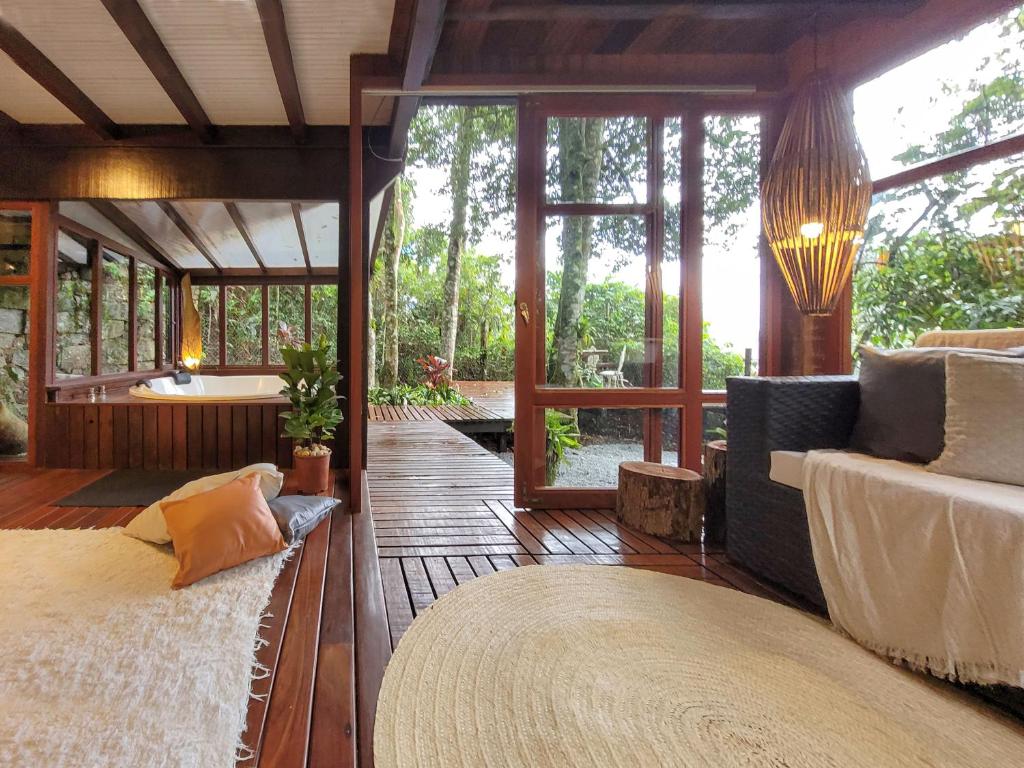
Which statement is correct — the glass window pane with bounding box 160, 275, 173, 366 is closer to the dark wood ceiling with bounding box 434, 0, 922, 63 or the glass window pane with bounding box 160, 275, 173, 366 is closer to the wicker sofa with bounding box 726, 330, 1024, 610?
the dark wood ceiling with bounding box 434, 0, 922, 63

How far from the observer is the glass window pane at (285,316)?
7329 millimetres

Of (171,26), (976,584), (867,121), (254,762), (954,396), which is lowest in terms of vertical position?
(254,762)

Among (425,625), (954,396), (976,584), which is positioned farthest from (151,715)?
(954,396)

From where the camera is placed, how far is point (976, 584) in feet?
4.36

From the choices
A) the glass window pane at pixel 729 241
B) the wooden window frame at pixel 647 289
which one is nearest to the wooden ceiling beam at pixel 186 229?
the wooden window frame at pixel 647 289

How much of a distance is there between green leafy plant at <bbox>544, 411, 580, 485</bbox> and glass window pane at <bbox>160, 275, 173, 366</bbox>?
5.18m

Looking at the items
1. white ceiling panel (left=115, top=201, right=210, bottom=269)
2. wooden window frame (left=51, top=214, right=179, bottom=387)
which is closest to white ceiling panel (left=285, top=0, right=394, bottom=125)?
white ceiling panel (left=115, top=201, right=210, bottom=269)

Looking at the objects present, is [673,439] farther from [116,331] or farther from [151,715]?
[116,331]

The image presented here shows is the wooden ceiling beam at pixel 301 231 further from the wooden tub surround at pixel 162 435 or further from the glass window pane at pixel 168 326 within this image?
the wooden tub surround at pixel 162 435

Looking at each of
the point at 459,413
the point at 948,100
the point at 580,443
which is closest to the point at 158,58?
the point at 580,443

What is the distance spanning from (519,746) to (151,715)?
33.1 inches

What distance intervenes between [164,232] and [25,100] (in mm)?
2073

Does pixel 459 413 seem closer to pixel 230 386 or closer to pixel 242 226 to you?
pixel 230 386

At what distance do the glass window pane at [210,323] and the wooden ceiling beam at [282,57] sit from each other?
4.36 metres
